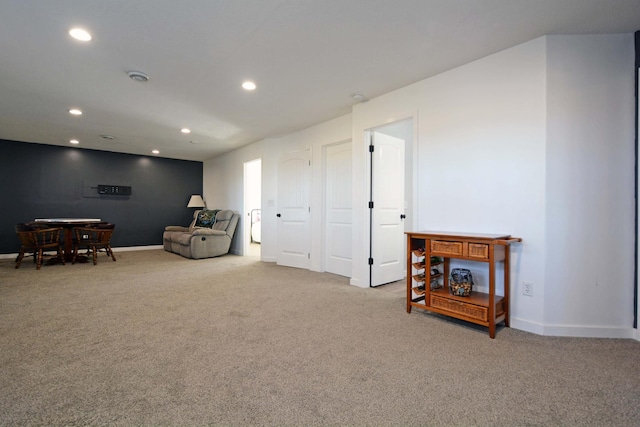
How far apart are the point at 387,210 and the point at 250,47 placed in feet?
8.03

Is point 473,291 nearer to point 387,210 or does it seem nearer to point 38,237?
point 387,210

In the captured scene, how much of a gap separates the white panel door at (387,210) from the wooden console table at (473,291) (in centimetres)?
100

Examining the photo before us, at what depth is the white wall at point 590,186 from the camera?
7.41 ft

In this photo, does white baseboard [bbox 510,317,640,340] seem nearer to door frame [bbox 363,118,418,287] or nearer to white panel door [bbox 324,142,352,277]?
door frame [bbox 363,118,418,287]

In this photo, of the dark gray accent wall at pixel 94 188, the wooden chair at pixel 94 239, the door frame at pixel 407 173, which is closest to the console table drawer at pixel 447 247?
the door frame at pixel 407 173

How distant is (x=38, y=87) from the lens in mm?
3346

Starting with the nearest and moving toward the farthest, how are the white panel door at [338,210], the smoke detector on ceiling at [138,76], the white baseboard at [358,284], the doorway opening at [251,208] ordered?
the smoke detector on ceiling at [138,76], the white baseboard at [358,284], the white panel door at [338,210], the doorway opening at [251,208]

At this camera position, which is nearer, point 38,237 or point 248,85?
point 248,85

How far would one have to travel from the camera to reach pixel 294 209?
5.26 m

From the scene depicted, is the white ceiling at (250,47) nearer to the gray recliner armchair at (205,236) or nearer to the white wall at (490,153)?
the white wall at (490,153)

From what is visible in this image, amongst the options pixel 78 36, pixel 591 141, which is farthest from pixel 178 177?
pixel 591 141

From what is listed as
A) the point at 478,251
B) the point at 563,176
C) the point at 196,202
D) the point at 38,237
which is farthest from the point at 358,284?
the point at 196,202

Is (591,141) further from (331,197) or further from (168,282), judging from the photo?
(168,282)

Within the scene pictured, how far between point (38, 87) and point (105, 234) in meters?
2.77
